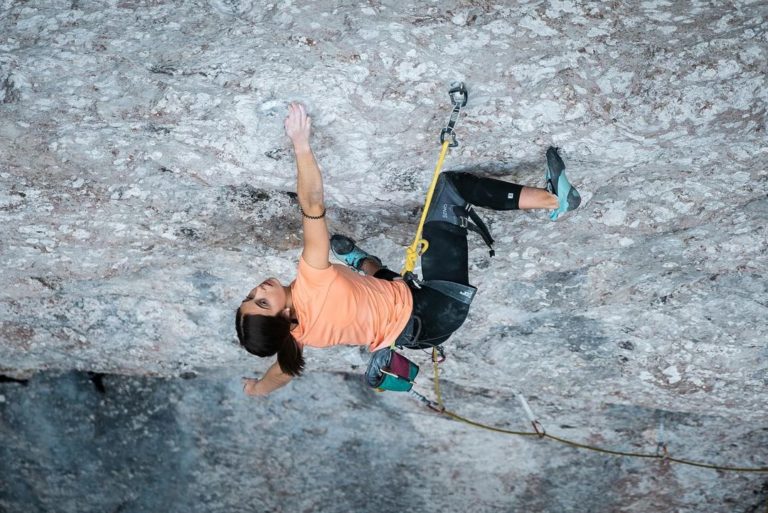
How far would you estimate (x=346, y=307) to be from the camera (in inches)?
138

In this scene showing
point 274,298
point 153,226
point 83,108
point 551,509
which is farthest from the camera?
point 551,509

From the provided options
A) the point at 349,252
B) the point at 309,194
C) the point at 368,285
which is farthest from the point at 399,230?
the point at 309,194

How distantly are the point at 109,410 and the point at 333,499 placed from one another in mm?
2607

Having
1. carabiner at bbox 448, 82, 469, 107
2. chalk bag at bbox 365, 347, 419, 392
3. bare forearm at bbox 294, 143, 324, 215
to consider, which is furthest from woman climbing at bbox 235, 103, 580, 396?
carabiner at bbox 448, 82, 469, 107

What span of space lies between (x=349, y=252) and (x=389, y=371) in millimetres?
923

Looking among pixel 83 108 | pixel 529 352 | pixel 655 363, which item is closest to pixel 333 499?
pixel 529 352

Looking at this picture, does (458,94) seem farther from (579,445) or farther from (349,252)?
(579,445)

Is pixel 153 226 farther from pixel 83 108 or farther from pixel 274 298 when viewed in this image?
pixel 274 298

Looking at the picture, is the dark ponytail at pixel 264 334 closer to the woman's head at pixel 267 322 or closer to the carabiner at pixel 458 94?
the woman's head at pixel 267 322

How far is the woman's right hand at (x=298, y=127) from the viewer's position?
3.33 m

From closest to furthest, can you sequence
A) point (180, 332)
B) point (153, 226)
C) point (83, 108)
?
point (83, 108)
point (153, 226)
point (180, 332)

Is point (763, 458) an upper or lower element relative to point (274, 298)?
lower

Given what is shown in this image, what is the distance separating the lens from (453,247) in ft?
13.1

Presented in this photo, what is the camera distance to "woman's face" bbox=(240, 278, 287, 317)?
11.1 feet
